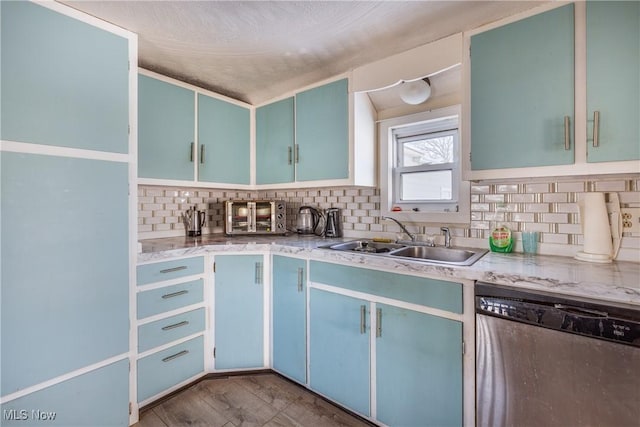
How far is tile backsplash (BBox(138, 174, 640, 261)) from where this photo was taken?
1.49m

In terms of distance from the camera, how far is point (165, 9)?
58.5 inches

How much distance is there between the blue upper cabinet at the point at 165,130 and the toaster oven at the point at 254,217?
408mm

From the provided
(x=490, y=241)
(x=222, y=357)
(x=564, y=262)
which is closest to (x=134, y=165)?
(x=222, y=357)

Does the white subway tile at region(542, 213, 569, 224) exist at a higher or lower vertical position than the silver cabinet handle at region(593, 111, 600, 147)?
lower

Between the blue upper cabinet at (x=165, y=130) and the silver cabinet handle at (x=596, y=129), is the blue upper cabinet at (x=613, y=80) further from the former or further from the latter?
the blue upper cabinet at (x=165, y=130)

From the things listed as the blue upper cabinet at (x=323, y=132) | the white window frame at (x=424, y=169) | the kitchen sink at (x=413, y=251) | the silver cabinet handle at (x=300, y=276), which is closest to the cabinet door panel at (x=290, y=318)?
the silver cabinet handle at (x=300, y=276)

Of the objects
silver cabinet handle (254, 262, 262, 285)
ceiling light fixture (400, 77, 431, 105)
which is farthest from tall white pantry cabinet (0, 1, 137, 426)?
ceiling light fixture (400, 77, 431, 105)

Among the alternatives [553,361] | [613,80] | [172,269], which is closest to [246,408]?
[172,269]

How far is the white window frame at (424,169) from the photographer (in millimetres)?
1860

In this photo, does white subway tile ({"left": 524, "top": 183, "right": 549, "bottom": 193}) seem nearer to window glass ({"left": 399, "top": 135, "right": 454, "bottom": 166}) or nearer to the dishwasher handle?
window glass ({"left": 399, "top": 135, "right": 454, "bottom": 166})

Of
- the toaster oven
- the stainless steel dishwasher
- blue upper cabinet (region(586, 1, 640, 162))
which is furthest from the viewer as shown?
the toaster oven

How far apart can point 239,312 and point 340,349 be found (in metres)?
0.78

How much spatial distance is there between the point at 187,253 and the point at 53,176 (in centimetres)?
77

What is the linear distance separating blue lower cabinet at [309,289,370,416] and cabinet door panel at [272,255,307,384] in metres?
0.08
